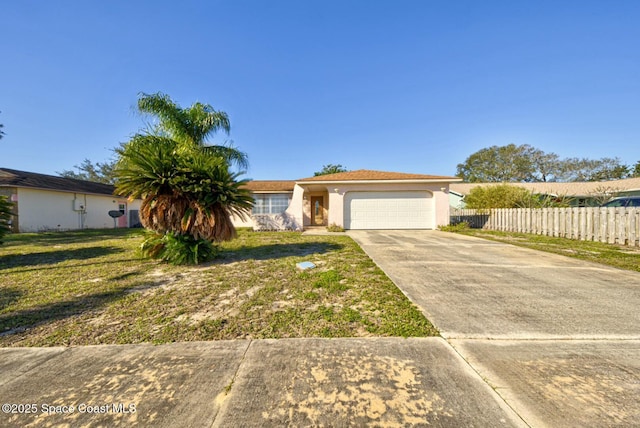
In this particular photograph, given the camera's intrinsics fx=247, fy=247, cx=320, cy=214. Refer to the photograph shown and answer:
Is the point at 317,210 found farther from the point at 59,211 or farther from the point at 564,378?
the point at 59,211

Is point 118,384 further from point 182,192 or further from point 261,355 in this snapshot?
point 182,192

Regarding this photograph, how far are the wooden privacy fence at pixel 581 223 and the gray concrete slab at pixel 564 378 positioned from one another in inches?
346

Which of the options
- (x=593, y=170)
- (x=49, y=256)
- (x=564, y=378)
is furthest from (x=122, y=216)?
(x=593, y=170)

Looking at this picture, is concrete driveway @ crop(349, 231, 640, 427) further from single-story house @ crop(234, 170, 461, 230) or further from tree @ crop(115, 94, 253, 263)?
single-story house @ crop(234, 170, 461, 230)

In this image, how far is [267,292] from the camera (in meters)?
4.22

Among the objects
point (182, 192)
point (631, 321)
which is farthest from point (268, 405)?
point (182, 192)

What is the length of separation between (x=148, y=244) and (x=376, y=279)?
5.70 m

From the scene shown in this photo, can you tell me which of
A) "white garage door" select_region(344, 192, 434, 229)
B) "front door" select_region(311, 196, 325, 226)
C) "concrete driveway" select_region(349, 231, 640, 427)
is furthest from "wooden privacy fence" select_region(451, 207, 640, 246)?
"front door" select_region(311, 196, 325, 226)

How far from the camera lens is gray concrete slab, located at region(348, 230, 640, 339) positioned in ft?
9.55

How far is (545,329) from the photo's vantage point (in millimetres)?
2889

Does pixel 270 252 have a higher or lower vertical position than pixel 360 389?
higher

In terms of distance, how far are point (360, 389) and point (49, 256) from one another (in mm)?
Answer: 10107

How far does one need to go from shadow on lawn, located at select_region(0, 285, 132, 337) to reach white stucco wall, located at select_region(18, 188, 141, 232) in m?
11.5

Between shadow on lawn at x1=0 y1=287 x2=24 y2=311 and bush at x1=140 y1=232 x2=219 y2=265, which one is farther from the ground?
bush at x1=140 y1=232 x2=219 y2=265
